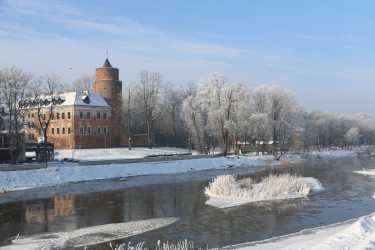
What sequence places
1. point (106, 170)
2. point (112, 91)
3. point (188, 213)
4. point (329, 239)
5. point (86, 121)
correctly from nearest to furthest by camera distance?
point (329, 239) → point (188, 213) → point (106, 170) → point (86, 121) → point (112, 91)

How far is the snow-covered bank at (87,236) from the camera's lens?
20.2 metres

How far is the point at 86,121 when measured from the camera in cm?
8100

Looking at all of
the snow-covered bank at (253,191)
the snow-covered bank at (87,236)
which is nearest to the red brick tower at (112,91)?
the snow-covered bank at (253,191)

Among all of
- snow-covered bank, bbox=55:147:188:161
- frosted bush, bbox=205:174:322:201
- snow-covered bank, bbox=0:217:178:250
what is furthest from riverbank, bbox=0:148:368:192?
snow-covered bank, bbox=0:217:178:250

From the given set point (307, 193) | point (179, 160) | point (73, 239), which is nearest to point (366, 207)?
point (307, 193)

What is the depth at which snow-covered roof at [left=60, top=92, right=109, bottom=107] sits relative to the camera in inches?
3162

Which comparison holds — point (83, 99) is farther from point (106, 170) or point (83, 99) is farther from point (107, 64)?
point (106, 170)

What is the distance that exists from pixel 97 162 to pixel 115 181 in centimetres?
672

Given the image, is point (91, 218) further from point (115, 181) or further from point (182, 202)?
point (115, 181)

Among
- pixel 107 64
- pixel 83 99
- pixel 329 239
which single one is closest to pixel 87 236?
pixel 329 239

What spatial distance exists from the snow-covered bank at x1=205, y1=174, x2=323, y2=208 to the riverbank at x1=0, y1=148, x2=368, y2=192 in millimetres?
16537

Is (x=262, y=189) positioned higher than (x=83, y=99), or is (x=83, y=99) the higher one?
(x=83, y=99)

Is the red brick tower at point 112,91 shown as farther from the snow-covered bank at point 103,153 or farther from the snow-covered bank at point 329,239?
the snow-covered bank at point 329,239

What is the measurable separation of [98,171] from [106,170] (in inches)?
44.1
